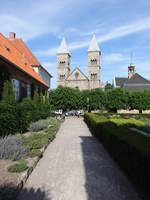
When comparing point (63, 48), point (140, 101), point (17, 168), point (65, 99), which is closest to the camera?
point (17, 168)

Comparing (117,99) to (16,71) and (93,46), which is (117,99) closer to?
(16,71)

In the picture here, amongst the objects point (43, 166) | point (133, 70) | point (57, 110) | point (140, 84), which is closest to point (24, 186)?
Answer: point (43, 166)

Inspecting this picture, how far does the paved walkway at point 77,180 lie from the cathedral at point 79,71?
62347 millimetres

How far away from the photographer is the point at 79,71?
69750mm

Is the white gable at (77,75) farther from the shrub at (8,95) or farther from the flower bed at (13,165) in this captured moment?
the flower bed at (13,165)

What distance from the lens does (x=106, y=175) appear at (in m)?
5.92

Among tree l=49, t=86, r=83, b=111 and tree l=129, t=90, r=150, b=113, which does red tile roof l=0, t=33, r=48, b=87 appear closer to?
tree l=49, t=86, r=83, b=111

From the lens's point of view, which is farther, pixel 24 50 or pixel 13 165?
pixel 24 50

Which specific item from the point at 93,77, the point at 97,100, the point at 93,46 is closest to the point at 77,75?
the point at 93,77

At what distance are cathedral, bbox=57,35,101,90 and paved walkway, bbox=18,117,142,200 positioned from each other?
62347 mm

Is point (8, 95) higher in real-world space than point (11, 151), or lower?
higher

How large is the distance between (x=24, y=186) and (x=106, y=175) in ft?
8.09

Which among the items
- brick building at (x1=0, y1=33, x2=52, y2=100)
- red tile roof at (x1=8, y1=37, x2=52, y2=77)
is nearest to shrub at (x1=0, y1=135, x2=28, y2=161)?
brick building at (x1=0, y1=33, x2=52, y2=100)

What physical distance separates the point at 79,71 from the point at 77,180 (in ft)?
215
